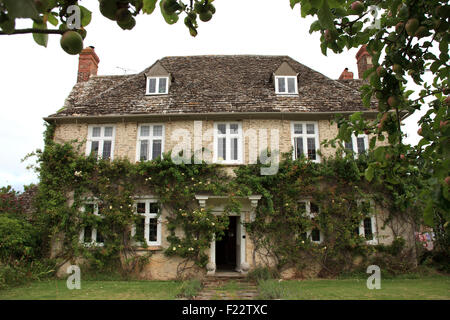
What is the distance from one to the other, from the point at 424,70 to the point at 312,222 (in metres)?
9.60

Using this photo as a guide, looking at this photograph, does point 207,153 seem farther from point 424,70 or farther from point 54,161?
point 424,70

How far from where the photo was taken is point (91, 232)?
11734 millimetres

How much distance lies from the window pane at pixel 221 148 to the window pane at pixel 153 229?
3.57 m

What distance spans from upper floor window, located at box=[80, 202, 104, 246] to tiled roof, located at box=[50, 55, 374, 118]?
3770mm

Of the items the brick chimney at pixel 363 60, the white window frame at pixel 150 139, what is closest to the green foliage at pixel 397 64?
the white window frame at pixel 150 139

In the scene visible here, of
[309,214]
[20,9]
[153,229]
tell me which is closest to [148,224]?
[153,229]

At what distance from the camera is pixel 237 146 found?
12.3m

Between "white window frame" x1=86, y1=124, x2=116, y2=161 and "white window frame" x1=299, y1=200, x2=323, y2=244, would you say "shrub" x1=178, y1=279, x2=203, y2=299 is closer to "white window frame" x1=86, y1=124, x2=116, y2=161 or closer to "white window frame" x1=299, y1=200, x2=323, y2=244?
"white window frame" x1=299, y1=200, x2=323, y2=244

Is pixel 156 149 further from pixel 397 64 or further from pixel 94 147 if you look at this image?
pixel 397 64

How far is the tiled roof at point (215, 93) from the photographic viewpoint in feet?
41.5

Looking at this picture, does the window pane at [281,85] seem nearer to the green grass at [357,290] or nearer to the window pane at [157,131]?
the window pane at [157,131]

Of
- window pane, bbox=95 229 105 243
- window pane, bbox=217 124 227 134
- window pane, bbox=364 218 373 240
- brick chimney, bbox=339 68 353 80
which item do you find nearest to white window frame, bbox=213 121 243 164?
window pane, bbox=217 124 227 134

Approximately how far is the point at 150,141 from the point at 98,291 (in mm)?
5888
